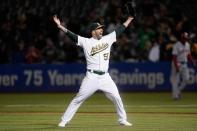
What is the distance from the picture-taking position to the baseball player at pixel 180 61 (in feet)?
76.2

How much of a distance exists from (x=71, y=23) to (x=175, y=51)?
6.48 metres

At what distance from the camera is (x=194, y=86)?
27.4 metres

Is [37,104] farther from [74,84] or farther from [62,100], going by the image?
[74,84]

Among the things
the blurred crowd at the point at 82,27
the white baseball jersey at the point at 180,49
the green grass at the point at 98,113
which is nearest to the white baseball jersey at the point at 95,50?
the green grass at the point at 98,113

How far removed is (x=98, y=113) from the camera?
18547mm

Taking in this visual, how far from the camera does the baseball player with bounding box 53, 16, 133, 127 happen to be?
1454 centimetres

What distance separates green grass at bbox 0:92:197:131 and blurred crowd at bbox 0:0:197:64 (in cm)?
203

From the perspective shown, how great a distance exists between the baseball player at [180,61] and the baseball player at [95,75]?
870 cm

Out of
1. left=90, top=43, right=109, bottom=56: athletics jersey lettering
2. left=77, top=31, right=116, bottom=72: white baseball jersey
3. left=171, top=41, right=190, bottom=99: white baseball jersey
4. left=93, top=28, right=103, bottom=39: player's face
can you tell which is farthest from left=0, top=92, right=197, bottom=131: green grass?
left=93, top=28, right=103, bottom=39: player's face

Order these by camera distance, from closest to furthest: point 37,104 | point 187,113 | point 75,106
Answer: point 75,106 → point 187,113 → point 37,104

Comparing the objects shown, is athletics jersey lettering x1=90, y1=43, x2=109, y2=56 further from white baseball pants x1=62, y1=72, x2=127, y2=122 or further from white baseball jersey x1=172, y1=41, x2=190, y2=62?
white baseball jersey x1=172, y1=41, x2=190, y2=62

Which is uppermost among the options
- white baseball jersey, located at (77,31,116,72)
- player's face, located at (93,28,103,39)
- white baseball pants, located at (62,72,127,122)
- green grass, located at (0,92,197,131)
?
player's face, located at (93,28,103,39)

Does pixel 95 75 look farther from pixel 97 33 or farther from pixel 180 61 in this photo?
pixel 180 61

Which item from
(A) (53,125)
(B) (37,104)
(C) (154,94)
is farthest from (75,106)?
(C) (154,94)
